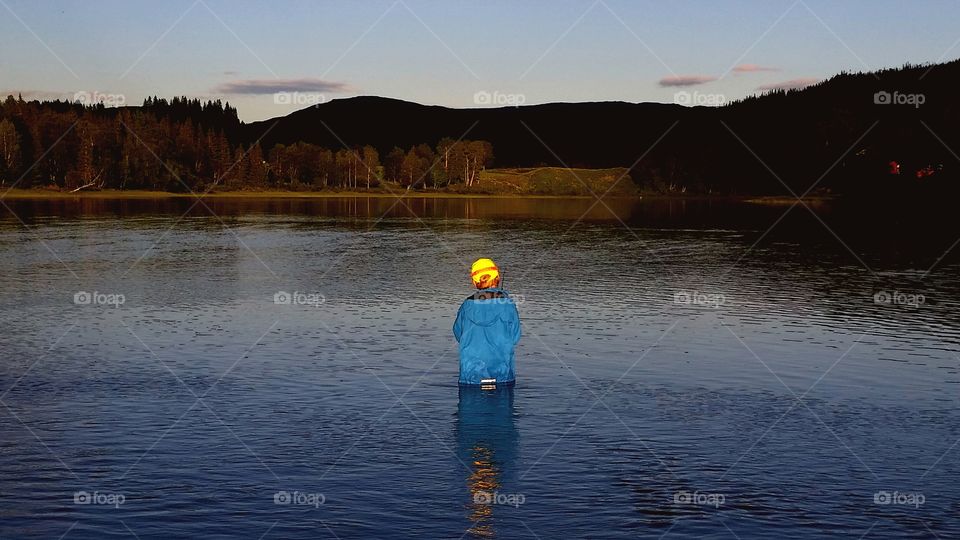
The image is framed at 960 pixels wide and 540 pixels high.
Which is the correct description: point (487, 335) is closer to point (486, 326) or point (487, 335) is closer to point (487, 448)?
point (486, 326)

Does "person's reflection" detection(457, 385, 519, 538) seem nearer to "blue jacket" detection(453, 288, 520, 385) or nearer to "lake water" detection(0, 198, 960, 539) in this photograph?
"lake water" detection(0, 198, 960, 539)

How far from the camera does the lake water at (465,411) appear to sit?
11656mm

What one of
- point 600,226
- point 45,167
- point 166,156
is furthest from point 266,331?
point 166,156

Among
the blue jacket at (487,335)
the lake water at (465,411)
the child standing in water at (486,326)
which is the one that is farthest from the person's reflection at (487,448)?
the child standing in water at (486,326)

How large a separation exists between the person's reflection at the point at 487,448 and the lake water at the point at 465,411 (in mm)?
53

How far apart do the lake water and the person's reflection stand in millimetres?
53

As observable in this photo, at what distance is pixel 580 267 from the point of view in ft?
143

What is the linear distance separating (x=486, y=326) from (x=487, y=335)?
23 centimetres

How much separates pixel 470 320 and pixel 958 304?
67.4 feet

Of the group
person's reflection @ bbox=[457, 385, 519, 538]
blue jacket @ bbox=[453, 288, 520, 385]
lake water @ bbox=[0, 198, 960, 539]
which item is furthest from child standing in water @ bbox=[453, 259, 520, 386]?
lake water @ bbox=[0, 198, 960, 539]

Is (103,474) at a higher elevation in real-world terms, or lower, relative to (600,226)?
lower

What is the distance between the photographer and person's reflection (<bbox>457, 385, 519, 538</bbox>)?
11837 mm

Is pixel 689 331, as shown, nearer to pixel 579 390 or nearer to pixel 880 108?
pixel 579 390

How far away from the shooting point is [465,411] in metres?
16.5
